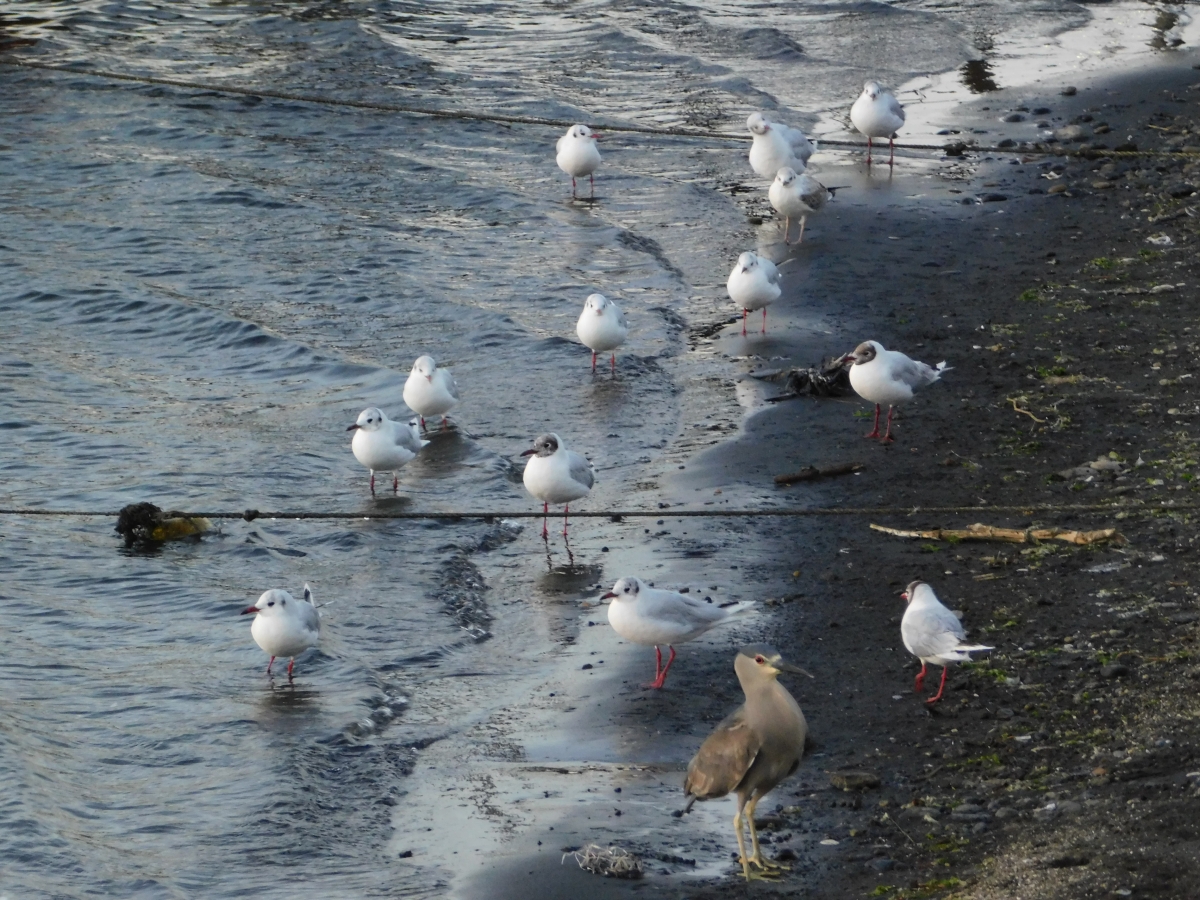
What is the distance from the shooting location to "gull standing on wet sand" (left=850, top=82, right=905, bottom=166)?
57.5 feet

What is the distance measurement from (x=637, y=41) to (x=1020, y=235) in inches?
464

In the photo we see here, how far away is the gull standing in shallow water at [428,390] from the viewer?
12.2 m

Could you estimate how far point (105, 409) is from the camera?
13.3m

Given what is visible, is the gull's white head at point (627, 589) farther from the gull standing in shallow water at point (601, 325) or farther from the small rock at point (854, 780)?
the gull standing in shallow water at point (601, 325)

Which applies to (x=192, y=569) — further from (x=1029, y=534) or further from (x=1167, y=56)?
(x=1167, y=56)

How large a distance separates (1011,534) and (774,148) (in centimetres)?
891

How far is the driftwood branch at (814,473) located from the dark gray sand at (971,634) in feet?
0.23

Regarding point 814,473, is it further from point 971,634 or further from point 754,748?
point 754,748

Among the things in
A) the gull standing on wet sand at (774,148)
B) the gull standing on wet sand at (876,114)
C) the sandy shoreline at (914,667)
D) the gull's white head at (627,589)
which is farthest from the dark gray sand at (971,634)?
the gull standing on wet sand at (876,114)

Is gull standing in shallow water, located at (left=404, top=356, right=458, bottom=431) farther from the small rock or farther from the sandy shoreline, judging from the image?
the small rock

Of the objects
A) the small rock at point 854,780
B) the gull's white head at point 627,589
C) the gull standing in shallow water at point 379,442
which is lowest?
the gull standing in shallow water at point 379,442

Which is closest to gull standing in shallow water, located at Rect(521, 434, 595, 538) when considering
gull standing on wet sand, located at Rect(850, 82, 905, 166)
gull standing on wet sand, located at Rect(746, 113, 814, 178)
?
gull standing on wet sand, located at Rect(746, 113, 814, 178)

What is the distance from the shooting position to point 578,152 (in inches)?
715

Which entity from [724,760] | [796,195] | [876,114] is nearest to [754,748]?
[724,760]
